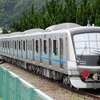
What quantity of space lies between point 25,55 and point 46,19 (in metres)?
15.1

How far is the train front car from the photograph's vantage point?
13594mm

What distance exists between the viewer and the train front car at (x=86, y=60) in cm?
1359

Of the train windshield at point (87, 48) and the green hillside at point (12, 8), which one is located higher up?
the train windshield at point (87, 48)

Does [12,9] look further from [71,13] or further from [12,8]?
[71,13]

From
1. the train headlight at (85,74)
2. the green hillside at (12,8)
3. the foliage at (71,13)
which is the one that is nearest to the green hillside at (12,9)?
the green hillside at (12,8)

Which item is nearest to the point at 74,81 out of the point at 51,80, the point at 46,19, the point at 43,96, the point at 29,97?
the point at 51,80

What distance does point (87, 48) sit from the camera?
14.1 meters

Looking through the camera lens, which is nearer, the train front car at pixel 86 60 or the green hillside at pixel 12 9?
the train front car at pixel 86 60

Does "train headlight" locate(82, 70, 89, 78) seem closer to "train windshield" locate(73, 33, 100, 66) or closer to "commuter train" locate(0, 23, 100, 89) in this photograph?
"commuter train" locate(0, 23, 100, 89)

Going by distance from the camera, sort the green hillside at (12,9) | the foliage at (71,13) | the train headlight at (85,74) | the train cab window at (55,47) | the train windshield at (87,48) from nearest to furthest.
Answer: the train headlight at (85,74) → the train windshield at (87,48) → the train cab window at (55,47) → the foliage at (71,13) → the green hillside at (12,9)

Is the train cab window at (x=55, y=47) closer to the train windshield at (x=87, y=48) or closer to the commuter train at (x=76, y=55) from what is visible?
the commuter train at (x=76, y=55)

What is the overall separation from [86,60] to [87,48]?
1.75 ft

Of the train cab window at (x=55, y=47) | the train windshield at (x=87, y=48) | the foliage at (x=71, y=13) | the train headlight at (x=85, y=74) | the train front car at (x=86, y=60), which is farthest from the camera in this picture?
the foliage at (x=71, y=13)

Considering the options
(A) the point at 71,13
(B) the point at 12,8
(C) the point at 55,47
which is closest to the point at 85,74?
(C) the point at 55,47
